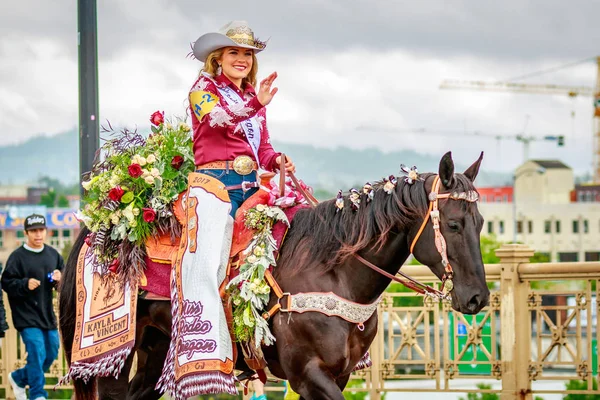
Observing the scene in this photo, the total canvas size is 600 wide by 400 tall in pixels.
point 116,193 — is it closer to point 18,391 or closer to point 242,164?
point 242,164

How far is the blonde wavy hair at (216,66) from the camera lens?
661cm

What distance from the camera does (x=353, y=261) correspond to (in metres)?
6.18

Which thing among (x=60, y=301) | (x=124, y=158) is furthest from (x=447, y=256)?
(x=60, y=301)

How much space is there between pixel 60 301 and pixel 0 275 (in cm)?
355

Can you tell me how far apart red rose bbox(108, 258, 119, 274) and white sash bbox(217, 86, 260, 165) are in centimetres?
130

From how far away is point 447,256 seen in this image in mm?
5785

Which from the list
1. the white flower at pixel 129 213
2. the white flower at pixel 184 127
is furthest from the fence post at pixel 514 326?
the white flower at pixel 129 213

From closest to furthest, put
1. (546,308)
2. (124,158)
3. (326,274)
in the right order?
(326,274)
(124,158)
(546,308)

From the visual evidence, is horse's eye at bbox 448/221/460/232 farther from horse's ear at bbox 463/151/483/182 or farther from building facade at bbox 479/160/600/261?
building facade at bbox 479/160/600/261

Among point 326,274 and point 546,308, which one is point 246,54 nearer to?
point 326,274

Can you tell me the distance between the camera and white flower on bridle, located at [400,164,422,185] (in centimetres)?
610

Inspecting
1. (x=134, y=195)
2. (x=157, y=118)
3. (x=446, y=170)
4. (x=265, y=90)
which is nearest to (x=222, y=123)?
(x=265, y=90)

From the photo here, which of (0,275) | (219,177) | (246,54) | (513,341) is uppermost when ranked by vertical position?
(246,54)

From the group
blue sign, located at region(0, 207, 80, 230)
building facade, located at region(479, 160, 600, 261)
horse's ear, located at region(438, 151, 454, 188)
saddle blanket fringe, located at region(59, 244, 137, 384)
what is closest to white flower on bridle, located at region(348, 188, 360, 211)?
horse's ear, located at region(438, 151, 454, 188)
